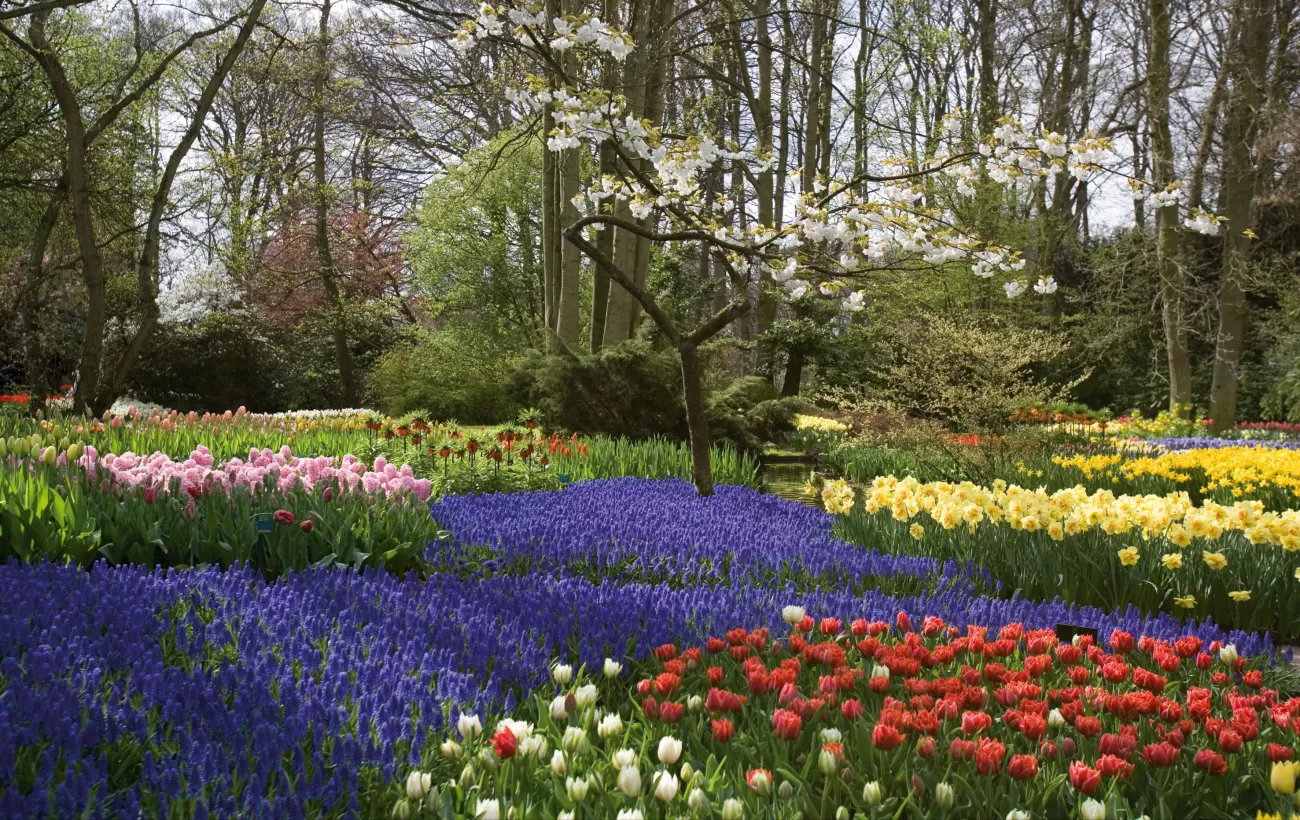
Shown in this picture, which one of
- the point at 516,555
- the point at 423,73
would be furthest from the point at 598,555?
the point at 423,73

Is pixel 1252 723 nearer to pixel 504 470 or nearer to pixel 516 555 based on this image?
pixel 516 555

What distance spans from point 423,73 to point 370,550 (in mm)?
18035

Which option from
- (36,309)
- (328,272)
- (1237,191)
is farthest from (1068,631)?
(328,272)

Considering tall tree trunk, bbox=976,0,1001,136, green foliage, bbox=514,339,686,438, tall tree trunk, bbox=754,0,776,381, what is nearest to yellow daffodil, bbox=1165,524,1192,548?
green foliage, bbox=514,339,686,438

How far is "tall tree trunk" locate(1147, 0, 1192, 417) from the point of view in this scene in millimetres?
15883

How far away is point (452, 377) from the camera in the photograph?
679 inches

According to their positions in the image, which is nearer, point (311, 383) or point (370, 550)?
point (370, 550)

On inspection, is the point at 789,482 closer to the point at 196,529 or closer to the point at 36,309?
the point at 196,529

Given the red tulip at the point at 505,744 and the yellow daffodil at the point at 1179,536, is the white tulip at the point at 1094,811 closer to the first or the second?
the red tulip at the point at 505,744

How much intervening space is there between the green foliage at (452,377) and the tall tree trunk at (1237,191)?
36.9ft

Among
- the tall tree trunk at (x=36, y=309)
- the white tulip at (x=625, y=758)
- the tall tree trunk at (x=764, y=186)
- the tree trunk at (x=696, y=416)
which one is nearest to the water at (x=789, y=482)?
the tree trunk at (x=696, y=416)

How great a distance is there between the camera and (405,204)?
30.7 meters

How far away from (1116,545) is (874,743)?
3.29 m

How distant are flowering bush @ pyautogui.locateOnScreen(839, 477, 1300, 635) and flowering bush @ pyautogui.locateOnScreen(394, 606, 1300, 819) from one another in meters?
1.60
